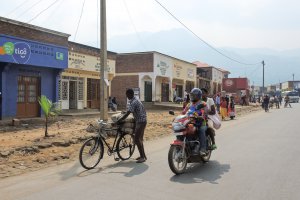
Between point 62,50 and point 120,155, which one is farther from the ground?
point 62,50

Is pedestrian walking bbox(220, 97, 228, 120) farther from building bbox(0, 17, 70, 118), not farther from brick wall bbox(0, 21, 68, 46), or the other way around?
brick wall bbox(0, 21, 68, 46)

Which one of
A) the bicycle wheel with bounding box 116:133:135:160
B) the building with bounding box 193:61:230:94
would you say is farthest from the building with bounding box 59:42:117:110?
the building with bounding box 193:61:230:94

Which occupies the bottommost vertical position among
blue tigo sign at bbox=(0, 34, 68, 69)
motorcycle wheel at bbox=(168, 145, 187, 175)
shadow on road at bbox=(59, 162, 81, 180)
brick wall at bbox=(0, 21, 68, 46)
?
shadow on road at bbox=(59, 162, 81, 180)

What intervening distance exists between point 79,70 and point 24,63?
8.20 metres

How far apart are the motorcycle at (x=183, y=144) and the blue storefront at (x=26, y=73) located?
13025 mm

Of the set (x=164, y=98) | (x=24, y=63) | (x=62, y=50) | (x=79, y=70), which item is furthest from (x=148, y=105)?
(x=24, y=63)

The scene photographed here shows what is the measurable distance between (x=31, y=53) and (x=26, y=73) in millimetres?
1213

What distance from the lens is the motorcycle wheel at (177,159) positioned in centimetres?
745

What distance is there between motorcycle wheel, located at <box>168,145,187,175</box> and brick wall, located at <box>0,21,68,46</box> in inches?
545

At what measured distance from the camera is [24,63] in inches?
776

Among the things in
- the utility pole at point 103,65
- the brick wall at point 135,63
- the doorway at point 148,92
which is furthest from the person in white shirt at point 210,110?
the doorway at point 148,92

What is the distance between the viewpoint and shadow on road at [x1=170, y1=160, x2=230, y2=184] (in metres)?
7.13

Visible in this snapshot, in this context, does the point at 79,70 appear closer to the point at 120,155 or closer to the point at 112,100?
the point at 112,100

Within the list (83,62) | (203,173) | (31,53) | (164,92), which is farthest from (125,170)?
(164,92)
